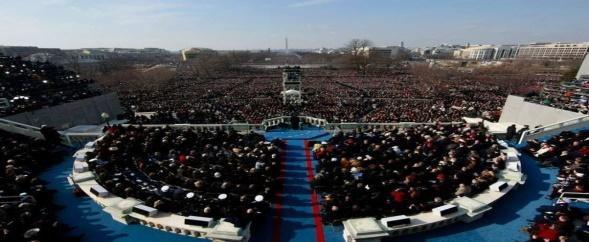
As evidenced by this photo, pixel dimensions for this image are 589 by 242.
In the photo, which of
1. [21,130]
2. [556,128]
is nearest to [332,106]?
[556,128]

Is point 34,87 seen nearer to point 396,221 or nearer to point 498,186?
point 396,221

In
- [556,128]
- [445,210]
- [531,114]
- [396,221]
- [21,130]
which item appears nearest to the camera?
[396,221]

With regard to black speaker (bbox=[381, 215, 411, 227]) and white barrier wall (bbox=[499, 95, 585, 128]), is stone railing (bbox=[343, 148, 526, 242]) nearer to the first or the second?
black speaker (bbox=[381, 215, 411, 227])

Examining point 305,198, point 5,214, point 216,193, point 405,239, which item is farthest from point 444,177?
point 5,214

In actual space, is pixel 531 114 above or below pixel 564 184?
below

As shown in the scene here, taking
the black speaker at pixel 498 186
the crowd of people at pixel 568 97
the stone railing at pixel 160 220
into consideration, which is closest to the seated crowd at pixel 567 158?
the black speaker at pixel 498 186

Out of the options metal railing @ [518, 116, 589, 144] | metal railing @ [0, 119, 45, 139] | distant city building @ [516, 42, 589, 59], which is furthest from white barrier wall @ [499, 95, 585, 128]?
distant city building @ [516, 42, 589, 59]

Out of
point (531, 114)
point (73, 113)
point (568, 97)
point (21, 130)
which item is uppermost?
point (568, 97)

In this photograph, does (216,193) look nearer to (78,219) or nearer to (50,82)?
(78,219)
